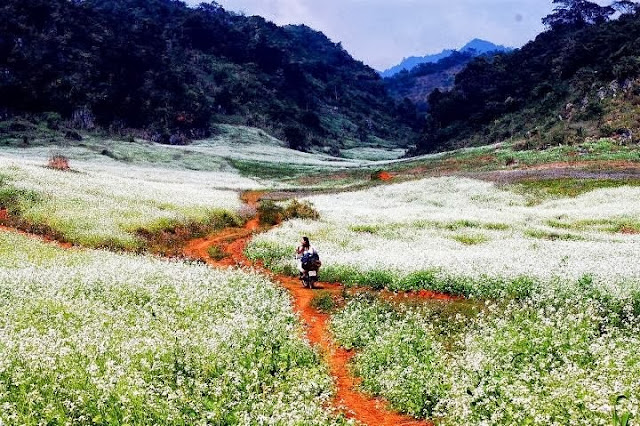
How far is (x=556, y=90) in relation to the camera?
11581cm

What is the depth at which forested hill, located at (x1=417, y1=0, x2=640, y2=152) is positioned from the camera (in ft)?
286

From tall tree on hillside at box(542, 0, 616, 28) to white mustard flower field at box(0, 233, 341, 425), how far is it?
178804mm

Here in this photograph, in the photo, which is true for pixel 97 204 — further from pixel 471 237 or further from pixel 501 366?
pixel 501 366

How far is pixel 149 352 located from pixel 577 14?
190 m

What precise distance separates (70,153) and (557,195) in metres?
70.9

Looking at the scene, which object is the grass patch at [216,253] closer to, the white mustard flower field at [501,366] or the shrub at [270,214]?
the shrub at [270,214]

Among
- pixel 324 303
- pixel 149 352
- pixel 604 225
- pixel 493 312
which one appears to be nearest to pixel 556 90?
pixel 604 225

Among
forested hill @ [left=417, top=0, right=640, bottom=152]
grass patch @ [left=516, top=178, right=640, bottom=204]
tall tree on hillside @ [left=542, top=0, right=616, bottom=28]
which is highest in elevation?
tall tree on hillside @ [left=542, top=0, right=616, bottom=28]

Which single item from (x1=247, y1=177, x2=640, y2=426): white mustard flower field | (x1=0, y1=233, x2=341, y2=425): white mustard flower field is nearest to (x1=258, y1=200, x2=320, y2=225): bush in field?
(x1=247, y1=177, x2=640, y2=426): white mustard flower field

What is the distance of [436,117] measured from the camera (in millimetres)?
160750

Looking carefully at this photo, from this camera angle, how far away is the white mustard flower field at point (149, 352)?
30.8 ft

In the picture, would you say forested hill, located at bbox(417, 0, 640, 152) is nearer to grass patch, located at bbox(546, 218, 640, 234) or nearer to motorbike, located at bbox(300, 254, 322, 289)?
grass patch, located at bbox(546, 218, 640, 234)

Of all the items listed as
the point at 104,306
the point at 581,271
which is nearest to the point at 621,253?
the point at 581,271

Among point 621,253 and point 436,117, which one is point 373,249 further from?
point 436,117
